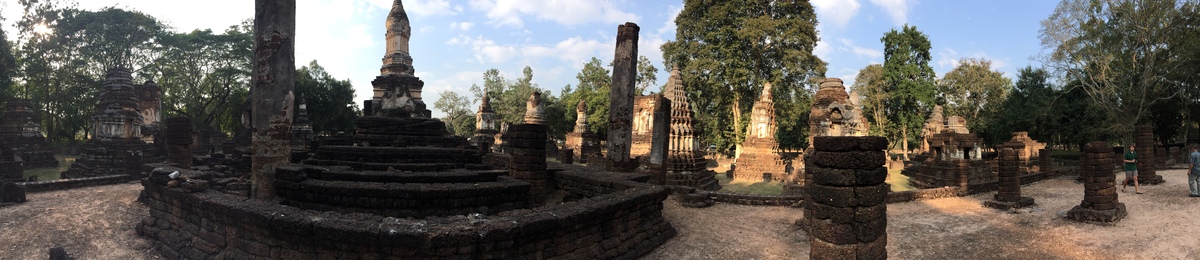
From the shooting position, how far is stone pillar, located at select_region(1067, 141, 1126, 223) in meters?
8.67

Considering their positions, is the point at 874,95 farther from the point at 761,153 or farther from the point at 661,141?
the point at 661,141

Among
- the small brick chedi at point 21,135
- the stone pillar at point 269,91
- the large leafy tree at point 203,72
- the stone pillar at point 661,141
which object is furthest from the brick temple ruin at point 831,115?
the large leafy tree at point 203,72

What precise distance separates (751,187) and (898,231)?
854 centimetres

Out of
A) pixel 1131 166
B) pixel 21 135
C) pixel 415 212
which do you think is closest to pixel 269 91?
pixel 415 212

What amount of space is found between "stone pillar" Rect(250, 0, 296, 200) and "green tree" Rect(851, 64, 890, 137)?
115 feet

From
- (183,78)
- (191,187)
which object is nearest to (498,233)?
(191,187)

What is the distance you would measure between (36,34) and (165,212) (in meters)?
33.6

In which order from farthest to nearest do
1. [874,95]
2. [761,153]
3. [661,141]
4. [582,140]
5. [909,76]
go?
[874,95] < [909,76] < [582,140] < [761,153] < [661,141]

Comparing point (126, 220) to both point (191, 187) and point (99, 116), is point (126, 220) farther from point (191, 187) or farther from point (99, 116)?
point (99, 116)

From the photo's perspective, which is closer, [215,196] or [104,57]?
[215,196]

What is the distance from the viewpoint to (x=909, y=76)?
3428cm

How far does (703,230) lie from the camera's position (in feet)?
29.0

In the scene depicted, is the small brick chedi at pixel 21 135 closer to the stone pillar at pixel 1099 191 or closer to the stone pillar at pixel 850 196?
the stone pillar at pixel 850 196

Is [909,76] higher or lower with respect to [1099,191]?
higher
